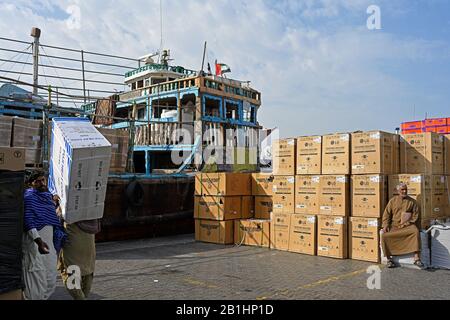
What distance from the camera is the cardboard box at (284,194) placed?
33.2 ft

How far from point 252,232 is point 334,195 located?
7.96ft

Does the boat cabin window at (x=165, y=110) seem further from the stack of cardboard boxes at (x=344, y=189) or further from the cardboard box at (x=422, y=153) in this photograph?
the cardboard box at (x=422, y=153)

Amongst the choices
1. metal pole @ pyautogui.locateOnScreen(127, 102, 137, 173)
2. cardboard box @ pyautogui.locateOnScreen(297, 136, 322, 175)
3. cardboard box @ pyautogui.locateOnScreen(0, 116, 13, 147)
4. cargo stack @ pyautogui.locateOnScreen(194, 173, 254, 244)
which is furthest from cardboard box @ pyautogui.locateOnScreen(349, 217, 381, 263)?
cardboard box @ pyautogui.locateOnScreen(0, 116, 13, 147)

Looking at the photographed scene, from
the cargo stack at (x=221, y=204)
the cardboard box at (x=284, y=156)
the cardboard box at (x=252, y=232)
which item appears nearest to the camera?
the cardboard box at (x=284, y=156)

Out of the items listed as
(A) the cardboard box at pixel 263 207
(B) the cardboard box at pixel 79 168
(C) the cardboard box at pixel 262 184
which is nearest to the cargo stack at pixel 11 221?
(B) the cardboard box at pixel 79 168

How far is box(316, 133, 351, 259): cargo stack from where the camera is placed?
904 cm

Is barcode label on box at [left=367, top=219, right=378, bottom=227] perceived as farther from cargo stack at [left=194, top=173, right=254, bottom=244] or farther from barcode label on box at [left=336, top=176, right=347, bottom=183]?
cargo stack at [left=194, top=173, right=254, bottom=244]

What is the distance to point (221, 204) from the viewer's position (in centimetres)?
1104

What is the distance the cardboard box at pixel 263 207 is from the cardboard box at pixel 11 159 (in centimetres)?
751

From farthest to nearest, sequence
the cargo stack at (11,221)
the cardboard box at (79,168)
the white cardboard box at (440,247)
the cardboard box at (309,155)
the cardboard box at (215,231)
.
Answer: the cardboard box at (215,231)
the cardboard box at (309,155)
the white cardboard box at (440,247)
the cardboard box at (79,168)
the cargo stack at (11,221)

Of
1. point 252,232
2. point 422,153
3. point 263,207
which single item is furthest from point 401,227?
point 263,207
